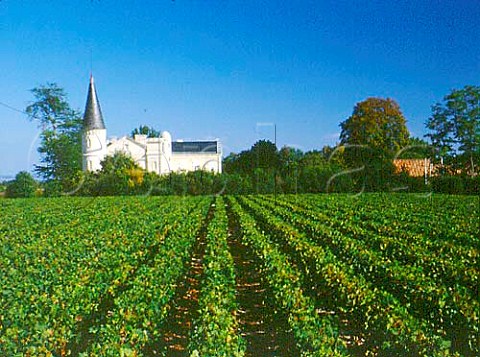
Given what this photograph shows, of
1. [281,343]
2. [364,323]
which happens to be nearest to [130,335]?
[281,343]

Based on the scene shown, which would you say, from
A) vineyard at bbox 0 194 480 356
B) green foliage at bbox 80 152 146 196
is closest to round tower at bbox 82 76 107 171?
vineyard at bbox 0 194 480 356

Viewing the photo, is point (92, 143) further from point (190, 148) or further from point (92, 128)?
point (190, 148)

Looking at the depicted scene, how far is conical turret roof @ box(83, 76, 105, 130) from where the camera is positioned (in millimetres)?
6742

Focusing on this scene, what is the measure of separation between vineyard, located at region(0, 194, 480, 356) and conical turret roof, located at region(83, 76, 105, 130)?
6.89ft

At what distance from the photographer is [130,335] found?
5.48m

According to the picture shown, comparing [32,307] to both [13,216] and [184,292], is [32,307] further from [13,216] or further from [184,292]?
[13,216]

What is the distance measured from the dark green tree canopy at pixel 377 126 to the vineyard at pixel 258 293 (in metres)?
0.94

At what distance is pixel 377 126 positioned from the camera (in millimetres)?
4859

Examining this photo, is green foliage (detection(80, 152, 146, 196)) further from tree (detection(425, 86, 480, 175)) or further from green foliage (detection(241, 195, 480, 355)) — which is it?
tree (detection(425, 86, 480, 175))

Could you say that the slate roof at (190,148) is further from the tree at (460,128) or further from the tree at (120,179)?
the tree at (460,128)

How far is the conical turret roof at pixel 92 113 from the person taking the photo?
22.1ft

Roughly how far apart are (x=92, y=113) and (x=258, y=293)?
456 centimetres

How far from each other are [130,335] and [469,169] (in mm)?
3621

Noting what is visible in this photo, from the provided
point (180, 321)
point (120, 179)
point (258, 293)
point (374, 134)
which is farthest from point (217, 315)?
point (120, 179)
